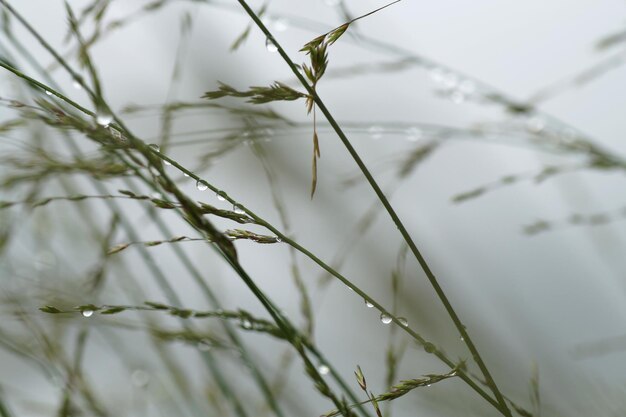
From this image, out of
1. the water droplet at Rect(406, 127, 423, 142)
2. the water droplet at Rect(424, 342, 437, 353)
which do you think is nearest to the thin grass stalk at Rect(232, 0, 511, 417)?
the water droplet at Rect(424, 342, 437, 353)

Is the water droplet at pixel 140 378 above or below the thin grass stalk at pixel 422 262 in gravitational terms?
above

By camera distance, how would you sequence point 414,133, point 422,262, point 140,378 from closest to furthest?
point 422,262, point 414,133, point 140,378

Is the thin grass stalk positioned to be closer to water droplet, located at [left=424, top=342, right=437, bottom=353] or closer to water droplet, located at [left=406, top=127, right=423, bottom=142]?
water droplet, located at [left=424, top=342, right=437, bottom=353]

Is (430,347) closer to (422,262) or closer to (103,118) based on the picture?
(422,262)

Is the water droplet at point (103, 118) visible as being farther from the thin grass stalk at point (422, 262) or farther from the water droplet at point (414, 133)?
the water droplet at point (414, 133)

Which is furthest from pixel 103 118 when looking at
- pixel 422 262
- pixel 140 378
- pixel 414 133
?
pixel 140 378

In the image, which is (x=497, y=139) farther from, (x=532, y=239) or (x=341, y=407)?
(x=532, y=239)

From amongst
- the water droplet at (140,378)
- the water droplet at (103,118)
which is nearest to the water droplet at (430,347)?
the water droplet at (103,118)
